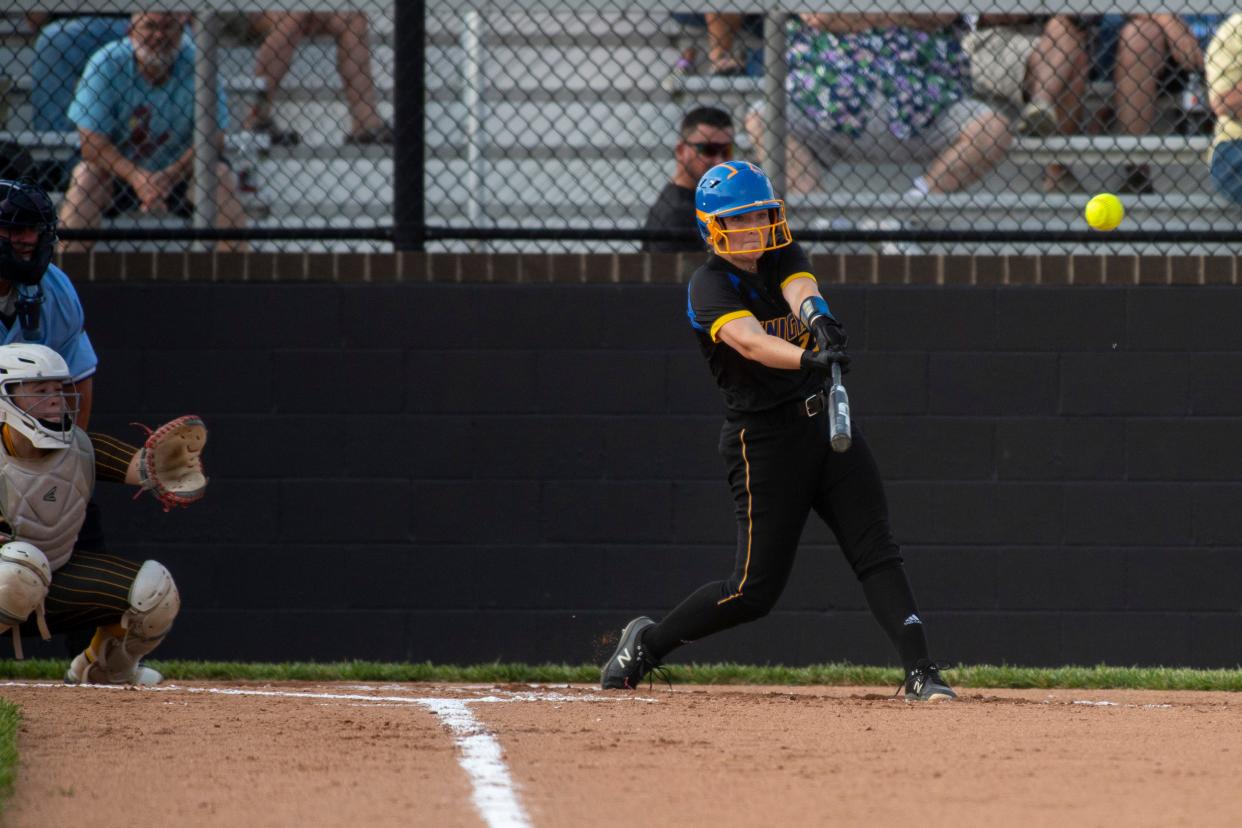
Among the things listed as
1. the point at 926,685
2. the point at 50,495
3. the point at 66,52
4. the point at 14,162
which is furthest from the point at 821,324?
the point at 66,52

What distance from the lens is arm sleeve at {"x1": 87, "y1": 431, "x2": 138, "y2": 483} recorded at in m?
6.26

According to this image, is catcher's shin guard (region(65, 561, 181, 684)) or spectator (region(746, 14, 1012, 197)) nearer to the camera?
catcher's shin guard (region(65, 561, 181, 684))

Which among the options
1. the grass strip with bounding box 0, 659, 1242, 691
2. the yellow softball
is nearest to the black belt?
the grass strip with bounding box 0, 659, 1242, 691

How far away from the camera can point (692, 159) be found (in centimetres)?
789

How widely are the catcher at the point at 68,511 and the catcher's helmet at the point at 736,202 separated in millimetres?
2035

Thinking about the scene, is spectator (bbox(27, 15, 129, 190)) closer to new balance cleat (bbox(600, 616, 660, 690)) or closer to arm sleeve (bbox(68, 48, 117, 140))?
arm sleeve (bbox(68, 48, 117, 140))

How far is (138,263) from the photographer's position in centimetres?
764

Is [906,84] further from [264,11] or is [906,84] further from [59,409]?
[59,409]

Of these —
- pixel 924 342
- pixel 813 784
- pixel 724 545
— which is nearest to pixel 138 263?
pixel 724 545

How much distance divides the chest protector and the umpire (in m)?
2.29

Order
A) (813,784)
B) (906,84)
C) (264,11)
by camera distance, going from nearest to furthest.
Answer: (813,784) → (264,11) → (906,84)

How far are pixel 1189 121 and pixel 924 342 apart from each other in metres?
1.97

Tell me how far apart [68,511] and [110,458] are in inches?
11.0

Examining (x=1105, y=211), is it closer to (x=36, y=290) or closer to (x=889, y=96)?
(x=889, y=96)
